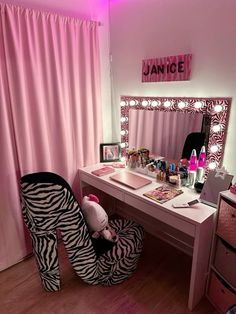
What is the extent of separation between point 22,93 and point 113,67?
1061mm

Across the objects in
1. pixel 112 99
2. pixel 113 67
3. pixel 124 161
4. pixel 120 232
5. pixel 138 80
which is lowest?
pixel 120 232

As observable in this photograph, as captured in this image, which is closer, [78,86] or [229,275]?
[229,275]

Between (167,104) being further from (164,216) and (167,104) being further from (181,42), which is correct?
(164,216)

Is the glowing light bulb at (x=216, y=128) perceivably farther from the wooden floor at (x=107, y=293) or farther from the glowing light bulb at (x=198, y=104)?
the wooden floor at (x=107, y=293)

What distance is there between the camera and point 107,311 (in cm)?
158

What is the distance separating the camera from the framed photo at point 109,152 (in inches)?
95.1

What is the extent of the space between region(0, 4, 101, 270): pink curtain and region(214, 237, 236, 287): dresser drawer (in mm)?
1428

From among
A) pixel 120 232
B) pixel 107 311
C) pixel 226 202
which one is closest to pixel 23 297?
pixel 107 311

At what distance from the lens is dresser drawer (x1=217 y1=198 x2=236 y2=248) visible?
1.31 metres

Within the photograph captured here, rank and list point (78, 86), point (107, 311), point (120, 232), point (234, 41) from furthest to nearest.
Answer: point (78, 86)
point (120, 232)
point (107, 311)
point (234, 41)

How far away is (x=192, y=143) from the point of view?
1.84 meters

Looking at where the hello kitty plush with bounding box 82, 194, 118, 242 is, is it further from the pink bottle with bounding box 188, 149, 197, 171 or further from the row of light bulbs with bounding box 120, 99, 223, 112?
the row of light bulbs with bounding box 120, 99, 223, 112

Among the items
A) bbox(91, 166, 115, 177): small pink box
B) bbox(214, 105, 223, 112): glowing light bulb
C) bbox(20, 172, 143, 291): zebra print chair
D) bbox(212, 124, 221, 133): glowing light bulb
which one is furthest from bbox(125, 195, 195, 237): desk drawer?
bbox(214, 105, 223, 112): glowing light bulb

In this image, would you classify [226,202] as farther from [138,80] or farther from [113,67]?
[113,67]
